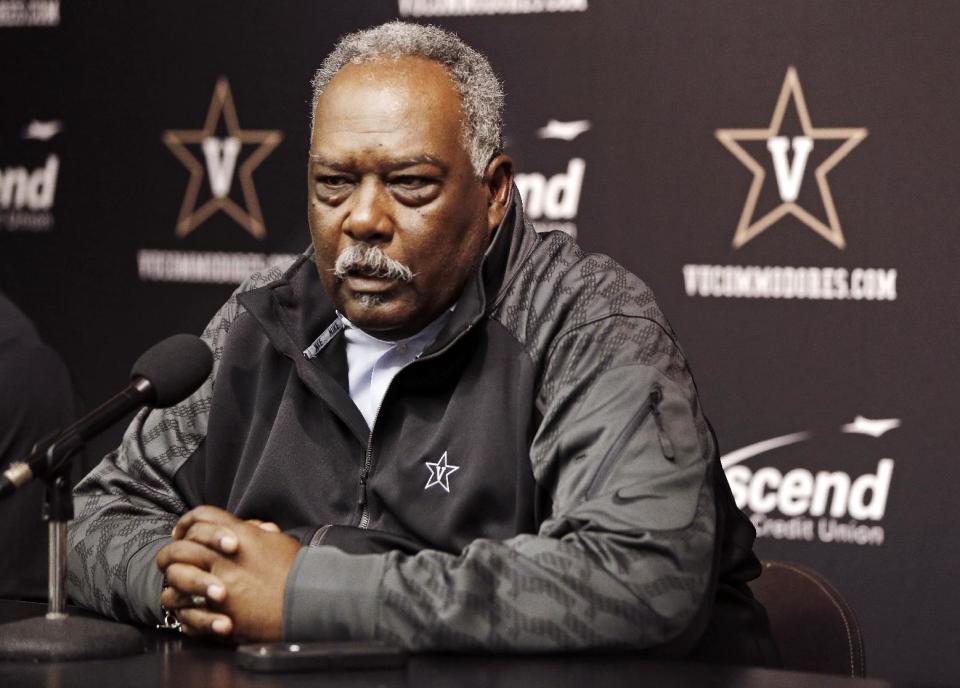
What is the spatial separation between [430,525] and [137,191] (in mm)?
2495

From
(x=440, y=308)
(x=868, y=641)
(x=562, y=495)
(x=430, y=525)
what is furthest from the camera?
(x=868, y=641)

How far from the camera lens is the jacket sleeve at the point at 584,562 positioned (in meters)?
1.77

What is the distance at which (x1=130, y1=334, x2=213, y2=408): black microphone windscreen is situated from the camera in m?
1.80

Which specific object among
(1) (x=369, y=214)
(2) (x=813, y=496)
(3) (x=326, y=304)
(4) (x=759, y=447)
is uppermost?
(1) (x=369, y=214)

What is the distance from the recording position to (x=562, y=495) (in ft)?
6.51

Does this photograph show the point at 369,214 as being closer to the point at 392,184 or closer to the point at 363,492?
the point at 392,184

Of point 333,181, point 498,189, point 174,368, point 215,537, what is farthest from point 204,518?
point 498,189

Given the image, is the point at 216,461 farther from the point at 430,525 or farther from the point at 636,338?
the point at 636,338

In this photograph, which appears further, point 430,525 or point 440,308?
point 440,308

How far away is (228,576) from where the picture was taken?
5.97 feet

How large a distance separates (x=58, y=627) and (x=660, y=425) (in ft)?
2.63

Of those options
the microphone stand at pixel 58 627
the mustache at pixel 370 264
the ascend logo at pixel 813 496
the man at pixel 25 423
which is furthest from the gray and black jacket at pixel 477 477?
the ascend logo at pixel 813 496

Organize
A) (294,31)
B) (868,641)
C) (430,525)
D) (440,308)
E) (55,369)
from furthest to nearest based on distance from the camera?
(294,31) → (868,641) → (55,369) → (440,308) → (430,525)

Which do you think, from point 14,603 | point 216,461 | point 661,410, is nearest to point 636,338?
point 661,410
